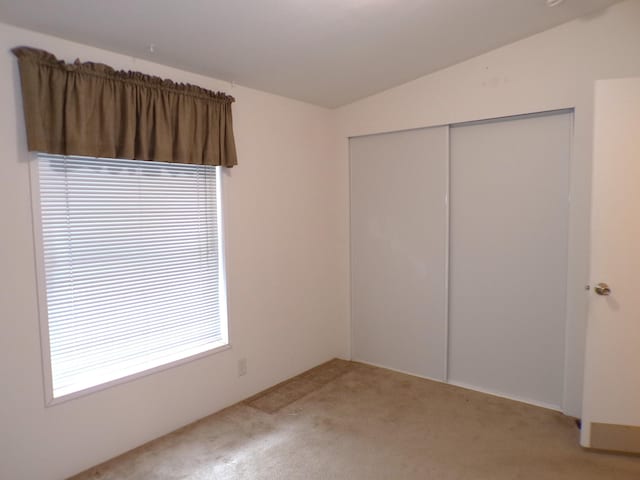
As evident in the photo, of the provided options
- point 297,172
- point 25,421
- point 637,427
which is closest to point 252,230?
point 297,172

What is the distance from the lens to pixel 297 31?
2348 millimetres

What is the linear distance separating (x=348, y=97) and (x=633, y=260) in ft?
7.75

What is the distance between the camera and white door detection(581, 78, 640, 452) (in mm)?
2203

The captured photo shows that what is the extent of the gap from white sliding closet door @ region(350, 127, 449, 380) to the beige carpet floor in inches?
19.1

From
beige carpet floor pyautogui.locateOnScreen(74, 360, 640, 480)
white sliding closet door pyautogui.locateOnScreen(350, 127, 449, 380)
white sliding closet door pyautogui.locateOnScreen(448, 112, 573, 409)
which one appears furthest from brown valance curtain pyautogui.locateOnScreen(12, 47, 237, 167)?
white sliding closet door pyautogui.locateOnScreen(448, 112, 573, 409)

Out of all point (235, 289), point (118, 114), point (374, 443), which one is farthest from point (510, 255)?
point (118, 114)

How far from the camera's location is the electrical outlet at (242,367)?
302 centimetres

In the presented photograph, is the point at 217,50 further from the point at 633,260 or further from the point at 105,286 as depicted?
the point at 633,260

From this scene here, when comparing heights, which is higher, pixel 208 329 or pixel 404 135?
pixel 404 135

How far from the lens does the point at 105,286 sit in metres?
2.34

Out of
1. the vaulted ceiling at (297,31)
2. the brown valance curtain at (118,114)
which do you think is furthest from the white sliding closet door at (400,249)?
the brown valance curtain at (118,114)

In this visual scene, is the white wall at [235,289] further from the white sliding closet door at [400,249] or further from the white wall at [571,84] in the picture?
the white wall at [571,84]

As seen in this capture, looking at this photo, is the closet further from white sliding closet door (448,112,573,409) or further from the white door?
the white door

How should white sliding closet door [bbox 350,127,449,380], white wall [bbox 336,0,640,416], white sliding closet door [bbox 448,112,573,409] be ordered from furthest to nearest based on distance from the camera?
1. white sliding closet door [bbox 350,127,449,380]
2. white sliding closet door [bbox 448,112,573,409]
3. white wall [bbox 336,0,640,416]
